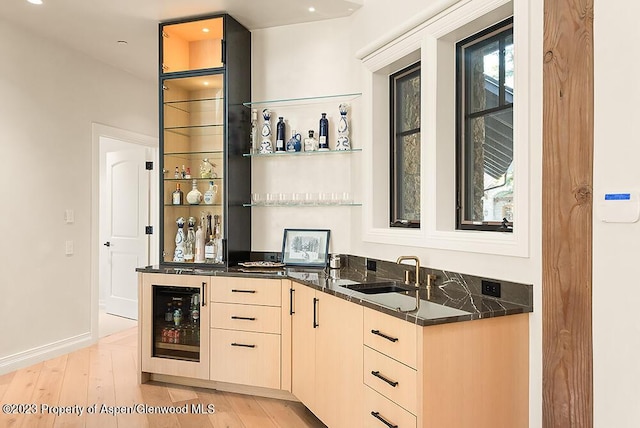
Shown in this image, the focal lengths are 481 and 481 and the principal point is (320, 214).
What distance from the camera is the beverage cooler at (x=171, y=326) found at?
3.30 meters

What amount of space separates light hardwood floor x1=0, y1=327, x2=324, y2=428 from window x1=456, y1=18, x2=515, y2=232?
60.5 inches

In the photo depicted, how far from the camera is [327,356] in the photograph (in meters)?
2.58

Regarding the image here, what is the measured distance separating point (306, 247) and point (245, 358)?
2.95ft

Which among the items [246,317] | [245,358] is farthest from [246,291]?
[245,358]

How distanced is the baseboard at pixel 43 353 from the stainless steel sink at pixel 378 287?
2737 mm

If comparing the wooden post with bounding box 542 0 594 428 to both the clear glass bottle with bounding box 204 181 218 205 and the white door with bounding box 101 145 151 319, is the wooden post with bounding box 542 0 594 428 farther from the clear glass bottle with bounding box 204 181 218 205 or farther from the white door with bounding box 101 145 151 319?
the white door with bounding box 101 145 151 319

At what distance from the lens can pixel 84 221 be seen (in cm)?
433

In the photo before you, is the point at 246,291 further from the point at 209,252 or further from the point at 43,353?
the point at 43,353

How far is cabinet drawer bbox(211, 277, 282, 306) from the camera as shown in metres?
3.04

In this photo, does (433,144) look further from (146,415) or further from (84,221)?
(84,221)

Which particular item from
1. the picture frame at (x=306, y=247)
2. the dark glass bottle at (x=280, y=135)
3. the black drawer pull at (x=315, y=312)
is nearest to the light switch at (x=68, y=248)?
the picture frame at (x=306, y=247)

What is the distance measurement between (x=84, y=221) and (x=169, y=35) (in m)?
1.85

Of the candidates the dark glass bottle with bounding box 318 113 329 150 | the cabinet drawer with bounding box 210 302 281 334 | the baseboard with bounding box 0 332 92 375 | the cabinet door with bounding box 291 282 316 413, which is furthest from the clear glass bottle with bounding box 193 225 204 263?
the baseboard with bounding box 0 332 92 375

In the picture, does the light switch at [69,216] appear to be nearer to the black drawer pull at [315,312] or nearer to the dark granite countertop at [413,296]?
the dark granite countertop at [413,296]
